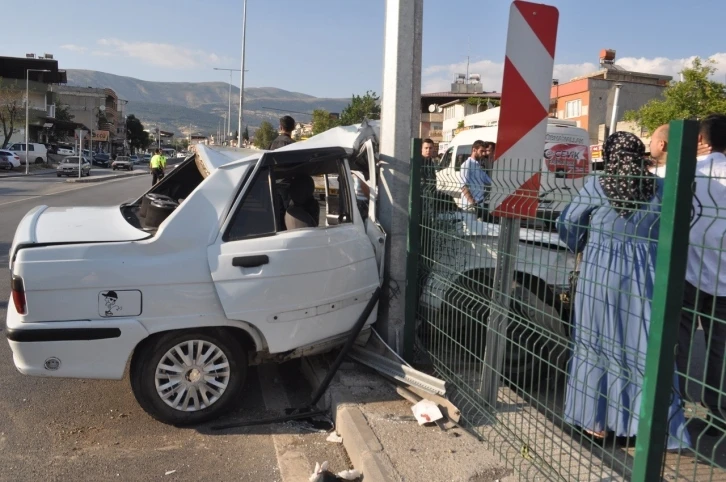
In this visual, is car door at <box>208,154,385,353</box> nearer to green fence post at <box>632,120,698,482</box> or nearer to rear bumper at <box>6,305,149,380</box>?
rear bumper at <box>6,305,149,380</box>

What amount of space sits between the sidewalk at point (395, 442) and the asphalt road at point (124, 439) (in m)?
0.24

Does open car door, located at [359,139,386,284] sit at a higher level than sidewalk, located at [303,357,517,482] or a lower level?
higher

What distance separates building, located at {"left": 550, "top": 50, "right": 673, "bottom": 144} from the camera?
1944 inches

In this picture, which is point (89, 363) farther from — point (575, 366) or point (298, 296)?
point (575, 366)

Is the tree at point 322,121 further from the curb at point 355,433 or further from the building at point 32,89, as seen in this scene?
the curb at point 355,433

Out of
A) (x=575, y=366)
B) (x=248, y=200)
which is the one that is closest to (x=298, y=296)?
(x=248, y=200)

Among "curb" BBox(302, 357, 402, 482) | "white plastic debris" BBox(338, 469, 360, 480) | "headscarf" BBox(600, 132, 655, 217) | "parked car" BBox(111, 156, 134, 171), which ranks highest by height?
"headscarf" BBox(600, 132, 655, 217)

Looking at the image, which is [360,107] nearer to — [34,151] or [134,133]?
[34,151]

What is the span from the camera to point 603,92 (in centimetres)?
4978

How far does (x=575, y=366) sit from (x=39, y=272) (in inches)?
126

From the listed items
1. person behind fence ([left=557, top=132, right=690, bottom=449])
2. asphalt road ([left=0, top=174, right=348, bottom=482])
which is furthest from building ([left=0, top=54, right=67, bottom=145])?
person behind fence ([left=557, top=132, right=690, bottom=449])

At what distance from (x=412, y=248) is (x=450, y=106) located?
61.6 meters

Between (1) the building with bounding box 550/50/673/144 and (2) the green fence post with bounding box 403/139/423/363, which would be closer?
(2) the green fence post with bounding box 403/139/423/363

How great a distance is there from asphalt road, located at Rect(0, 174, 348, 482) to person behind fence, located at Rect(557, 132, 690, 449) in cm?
163
